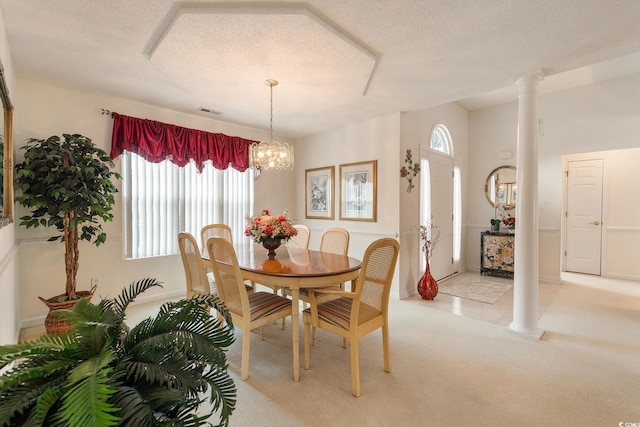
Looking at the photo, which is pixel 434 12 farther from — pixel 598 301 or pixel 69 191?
pixel 598 301

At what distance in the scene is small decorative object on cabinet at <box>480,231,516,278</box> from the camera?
15.8 feet

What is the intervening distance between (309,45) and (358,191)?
2.45 m

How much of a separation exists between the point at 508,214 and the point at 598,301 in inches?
74.6

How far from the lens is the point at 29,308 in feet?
9.45

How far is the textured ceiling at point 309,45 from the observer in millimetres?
1821

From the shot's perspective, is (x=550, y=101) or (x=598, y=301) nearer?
(x=598, y=301)

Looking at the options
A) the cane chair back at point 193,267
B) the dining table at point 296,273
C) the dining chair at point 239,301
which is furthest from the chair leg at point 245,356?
the cane chair back at point 193,267

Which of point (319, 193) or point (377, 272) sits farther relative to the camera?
point (319, 193)

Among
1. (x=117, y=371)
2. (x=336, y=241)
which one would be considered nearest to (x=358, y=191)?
(x=336, y=241)

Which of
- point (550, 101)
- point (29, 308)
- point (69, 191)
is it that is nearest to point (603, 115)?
point (550, 101)

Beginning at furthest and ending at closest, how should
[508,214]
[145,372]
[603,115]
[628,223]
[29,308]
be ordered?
[508,214], [628,223], [603,115], [29,308], [145,372]

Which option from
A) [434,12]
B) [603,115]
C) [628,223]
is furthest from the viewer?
[628,223]

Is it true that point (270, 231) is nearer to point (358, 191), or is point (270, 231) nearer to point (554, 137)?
point (358, 191)

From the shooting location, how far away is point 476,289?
14.1 feet
